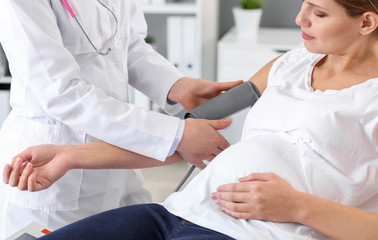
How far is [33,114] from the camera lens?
146cm

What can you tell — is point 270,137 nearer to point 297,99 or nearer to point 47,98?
point 297,99

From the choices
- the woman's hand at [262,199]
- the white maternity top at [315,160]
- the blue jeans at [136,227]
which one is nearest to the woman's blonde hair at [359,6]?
the white maternity top at [315,160]

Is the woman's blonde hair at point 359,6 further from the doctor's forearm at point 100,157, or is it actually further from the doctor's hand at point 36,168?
the doctor's hand at point 36,168

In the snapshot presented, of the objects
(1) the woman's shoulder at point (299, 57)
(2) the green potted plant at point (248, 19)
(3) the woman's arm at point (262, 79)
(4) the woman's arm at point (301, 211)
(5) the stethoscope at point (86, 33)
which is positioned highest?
(5) the stethoscope at point (86, 33)

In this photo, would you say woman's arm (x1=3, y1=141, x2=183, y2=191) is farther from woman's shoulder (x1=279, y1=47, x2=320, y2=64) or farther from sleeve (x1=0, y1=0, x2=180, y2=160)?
woman's shoulder (x1=279, y1=47, x2=320, y2=64)

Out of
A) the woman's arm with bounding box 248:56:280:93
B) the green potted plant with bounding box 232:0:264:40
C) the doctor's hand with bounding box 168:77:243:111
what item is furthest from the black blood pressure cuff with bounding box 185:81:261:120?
the green potted plant with bounding box 232:0:264:40

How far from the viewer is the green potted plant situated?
3191 millimetres

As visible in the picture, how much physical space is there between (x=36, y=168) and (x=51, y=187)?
164 millimetres

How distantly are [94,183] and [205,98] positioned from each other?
408mm

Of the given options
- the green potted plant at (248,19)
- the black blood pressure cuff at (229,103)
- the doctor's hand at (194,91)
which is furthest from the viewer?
the green potted plant at (248,19)

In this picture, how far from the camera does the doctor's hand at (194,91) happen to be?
1639mm

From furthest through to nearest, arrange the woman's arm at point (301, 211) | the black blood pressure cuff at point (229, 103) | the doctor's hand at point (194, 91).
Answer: the doctor's hand at point (194, 91) < the black blood pressure cuff at point (229, 103) < the woman's arm at point (301, 211)

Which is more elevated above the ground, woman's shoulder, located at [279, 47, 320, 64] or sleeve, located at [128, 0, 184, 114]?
woman's shoulder, located at [279, 47, 320, 64]

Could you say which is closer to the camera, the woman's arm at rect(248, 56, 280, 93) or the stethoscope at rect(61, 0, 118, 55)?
the stethoscope at rect(61, 0, 118, 55)
